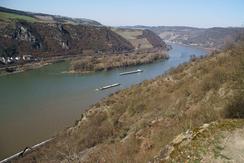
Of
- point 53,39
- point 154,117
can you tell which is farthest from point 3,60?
point 154,117

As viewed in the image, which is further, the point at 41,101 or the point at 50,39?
the point at 50,39

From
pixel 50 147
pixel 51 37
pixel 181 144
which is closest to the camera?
pixel 181 144

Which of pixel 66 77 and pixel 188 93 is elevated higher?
pixel 188 93

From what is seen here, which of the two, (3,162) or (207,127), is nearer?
(207,127)

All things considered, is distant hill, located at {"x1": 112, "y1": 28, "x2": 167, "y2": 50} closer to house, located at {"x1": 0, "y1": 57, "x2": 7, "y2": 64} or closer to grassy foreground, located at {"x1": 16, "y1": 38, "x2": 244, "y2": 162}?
house, located at {"x1": 0, "y1": 57, "x2": 7, "y2": 64}

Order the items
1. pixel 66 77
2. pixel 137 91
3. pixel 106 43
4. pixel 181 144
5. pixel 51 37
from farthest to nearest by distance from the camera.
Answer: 1. pixel 106 43
2. pixel 51 37
3. pixel 66 77
4. pixel 137 91
5. pixel 181 144

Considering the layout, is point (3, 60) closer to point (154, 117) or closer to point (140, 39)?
point (154, 117)

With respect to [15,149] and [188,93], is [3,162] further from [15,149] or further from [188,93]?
[188,93]

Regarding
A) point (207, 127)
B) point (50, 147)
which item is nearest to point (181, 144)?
point (207, 127)
